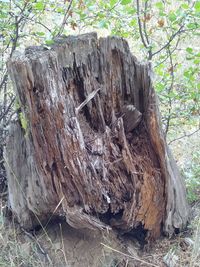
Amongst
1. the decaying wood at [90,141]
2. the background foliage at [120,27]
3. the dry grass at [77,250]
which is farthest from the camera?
the background foliage at [120,27]

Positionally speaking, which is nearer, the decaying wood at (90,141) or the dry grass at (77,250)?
the decaying wood at (90,141)

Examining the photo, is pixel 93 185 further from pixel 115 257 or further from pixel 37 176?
pixel 115 257

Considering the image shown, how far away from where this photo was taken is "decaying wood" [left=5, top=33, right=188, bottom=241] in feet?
7.08

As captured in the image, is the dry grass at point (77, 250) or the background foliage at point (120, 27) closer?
the dry grass at point (77, 250)

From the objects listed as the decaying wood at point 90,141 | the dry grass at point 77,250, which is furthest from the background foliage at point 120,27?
the dry grass at point 77,250

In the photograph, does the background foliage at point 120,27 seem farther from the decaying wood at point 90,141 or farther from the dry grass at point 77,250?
the dry grass at point 77,250

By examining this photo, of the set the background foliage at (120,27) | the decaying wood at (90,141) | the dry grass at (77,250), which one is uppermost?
the background foliage at (120,27)

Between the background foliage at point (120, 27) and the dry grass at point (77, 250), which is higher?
the background foliage at point (120, 27)

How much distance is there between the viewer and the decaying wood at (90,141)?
216cm

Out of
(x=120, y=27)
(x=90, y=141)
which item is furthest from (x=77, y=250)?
(x=120, y=27)

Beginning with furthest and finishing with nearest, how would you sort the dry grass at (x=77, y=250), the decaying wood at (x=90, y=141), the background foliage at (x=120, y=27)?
the background foliage at (x=120, y=27) → the dry grass at (x=77, y=250) → the decaying wood at (x=90, y=141)

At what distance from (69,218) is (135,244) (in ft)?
1.81

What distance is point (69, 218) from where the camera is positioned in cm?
228

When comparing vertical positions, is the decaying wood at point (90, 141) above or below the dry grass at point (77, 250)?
above
